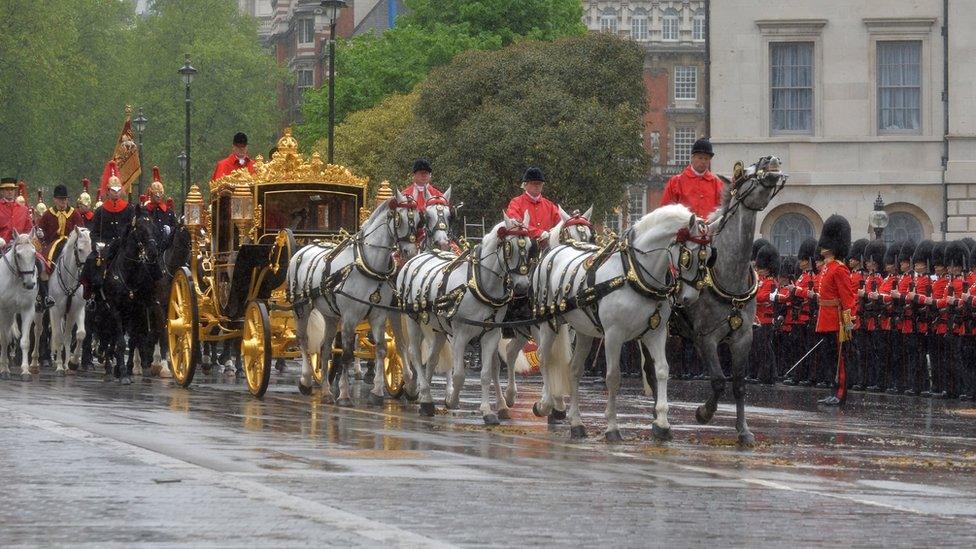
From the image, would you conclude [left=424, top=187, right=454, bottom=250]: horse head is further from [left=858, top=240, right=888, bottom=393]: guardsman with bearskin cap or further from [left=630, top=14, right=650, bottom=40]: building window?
[left=630, top=14, right=650, bottom=40]: building window

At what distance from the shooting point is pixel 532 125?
2266 inches

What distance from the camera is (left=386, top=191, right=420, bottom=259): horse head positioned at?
Result: 20.3 meters

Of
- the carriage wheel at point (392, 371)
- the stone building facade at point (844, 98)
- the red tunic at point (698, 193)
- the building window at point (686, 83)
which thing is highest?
the building window at point (686, 83)

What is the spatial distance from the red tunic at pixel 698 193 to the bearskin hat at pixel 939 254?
24.8ft

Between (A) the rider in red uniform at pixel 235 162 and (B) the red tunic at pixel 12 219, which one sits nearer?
(A) the rider in red uniform at pixel 235 162

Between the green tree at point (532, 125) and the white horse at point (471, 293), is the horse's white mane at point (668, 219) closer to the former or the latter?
the white horse at point (471, 293)

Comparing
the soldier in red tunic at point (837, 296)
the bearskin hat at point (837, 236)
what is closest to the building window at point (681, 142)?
the soldier in red tunic at point (837, 296)

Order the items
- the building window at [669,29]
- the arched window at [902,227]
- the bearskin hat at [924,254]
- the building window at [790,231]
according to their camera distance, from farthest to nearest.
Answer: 1. the building window at [669,29]
2. the building window at [790,231]
3. the arched window at [902,227]
4. the bearskin hat at [924,254]

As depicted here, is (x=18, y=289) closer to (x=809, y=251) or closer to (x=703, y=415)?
(x=809, y=251)

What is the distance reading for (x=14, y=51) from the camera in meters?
72.0

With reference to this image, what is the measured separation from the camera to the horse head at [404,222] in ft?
66.7

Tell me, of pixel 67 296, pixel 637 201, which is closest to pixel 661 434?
pixel 67 296

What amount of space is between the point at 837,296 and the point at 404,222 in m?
5.51

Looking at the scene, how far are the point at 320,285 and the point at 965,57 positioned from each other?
29502mm
